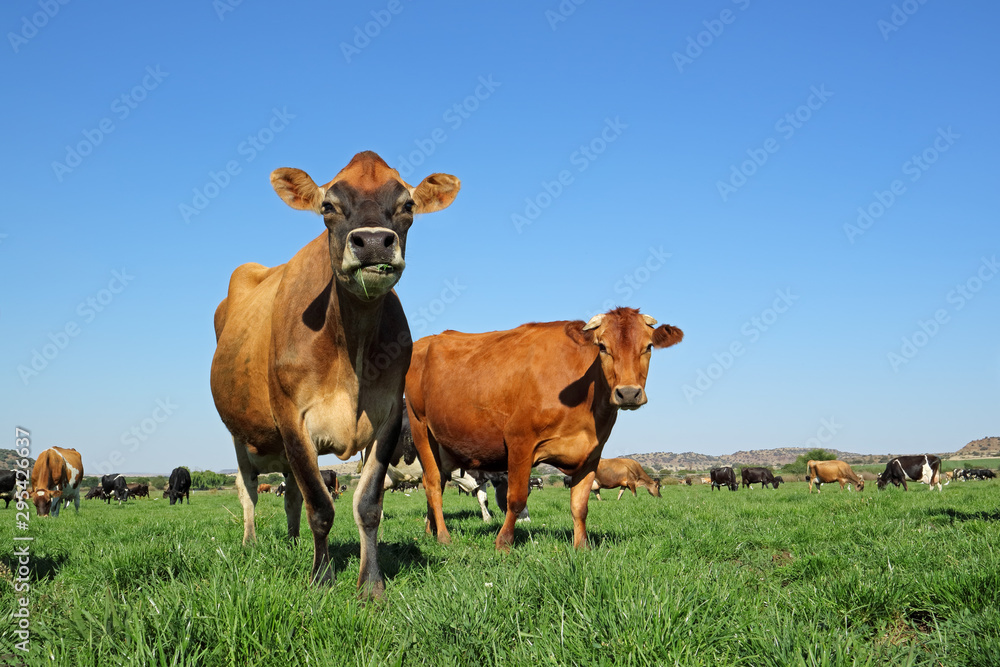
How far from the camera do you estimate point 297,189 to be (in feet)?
16.1

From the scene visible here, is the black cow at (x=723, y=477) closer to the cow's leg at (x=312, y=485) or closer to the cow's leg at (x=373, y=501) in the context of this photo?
the cow's leg at (x=373, y=501)

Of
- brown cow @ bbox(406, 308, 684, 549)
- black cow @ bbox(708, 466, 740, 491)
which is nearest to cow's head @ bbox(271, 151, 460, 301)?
brown cow @ bbox(406, 308, 684, 549)

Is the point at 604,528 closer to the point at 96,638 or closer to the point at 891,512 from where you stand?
the point at 891,512

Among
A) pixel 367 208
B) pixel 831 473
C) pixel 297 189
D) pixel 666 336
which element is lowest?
pixel 831 473

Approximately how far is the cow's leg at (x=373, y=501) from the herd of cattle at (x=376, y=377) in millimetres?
10

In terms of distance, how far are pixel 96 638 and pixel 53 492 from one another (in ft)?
76.7

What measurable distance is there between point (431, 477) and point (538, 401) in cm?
227

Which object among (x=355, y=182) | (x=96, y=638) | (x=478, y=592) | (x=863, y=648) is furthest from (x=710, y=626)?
(x=355, y=182)

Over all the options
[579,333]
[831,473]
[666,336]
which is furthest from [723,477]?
[579,333]

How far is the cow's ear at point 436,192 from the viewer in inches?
200

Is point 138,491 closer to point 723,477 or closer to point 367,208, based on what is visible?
point 723,477

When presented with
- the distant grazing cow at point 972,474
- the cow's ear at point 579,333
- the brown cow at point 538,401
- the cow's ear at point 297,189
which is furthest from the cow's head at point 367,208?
the distant grazing cow at point 972,474

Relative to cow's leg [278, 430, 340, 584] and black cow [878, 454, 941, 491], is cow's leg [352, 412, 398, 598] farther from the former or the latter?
black cow [878, 454, 941, 491]

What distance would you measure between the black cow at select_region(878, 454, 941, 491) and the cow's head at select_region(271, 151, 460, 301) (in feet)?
135
